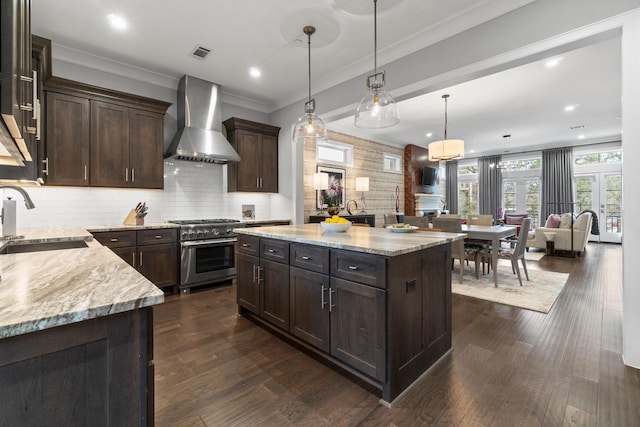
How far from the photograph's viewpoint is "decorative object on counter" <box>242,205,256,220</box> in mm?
5195

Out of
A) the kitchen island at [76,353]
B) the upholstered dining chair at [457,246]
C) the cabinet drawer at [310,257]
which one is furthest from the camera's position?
the upholstered dining chair at [457,246]

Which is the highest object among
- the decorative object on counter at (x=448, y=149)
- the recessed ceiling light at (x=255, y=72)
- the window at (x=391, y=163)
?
the recessed ceiling light at (x=255, y=72)

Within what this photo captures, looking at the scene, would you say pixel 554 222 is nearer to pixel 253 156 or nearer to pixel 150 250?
pixel 253 156

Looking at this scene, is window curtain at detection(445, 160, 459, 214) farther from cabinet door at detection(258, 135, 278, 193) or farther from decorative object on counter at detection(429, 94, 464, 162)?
cabinet door at detection(258, 135, 278, 193)

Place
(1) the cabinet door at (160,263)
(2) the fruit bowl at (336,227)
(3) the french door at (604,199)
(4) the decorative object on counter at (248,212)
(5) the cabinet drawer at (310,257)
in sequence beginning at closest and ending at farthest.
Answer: (5) the cabinet drawer at (310,257) → (2) the fruit bowl at (336,227) → (1) the cabinet door at (160,263) → (4) the decorative object on counter at (248,212) → (3) the french door at (604,199)

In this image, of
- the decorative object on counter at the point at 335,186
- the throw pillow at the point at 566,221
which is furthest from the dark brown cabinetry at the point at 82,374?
the throw pillow at the point at 566,221

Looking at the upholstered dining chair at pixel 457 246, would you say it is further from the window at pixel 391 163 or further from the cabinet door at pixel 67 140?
the cabinet door at pixel 67 140

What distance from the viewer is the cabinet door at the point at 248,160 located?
15.7ft

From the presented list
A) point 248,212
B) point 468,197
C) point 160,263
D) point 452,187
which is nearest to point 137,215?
point 160,263

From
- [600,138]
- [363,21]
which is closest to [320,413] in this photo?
→ [363,21]

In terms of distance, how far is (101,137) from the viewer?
3.59 meters

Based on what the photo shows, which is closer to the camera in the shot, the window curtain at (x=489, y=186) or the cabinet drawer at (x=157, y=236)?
the cabinet drawer at (x=157, y=236)

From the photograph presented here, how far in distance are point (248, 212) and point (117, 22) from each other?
308 centimetres

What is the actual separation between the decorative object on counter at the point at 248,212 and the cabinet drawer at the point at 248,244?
2.22m
